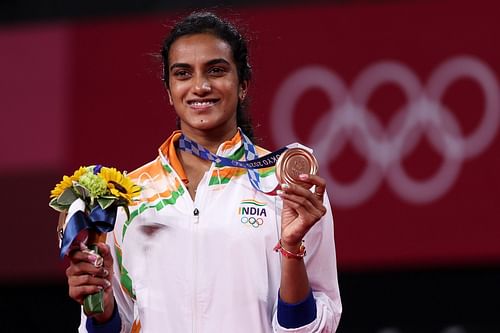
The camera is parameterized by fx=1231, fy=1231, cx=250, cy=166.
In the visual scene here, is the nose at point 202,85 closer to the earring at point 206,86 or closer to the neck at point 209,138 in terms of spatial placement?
the earring at point 206,86

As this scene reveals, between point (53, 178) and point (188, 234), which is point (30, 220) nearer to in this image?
point (53, 178)

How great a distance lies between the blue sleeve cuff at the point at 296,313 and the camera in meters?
2.78

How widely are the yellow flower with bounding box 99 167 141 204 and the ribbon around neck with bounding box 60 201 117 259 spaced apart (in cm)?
4

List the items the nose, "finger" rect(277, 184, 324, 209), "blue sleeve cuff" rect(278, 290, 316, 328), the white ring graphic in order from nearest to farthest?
"finger" rect(277, 184, 324, 209), "blue sleeve cuff" rect(278, 290, 316, 328), the nose, the white ring graphic

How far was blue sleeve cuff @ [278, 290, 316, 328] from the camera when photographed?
2779mm

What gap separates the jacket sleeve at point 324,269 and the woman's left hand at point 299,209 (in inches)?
6.3

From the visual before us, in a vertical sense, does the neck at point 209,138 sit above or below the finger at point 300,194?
above

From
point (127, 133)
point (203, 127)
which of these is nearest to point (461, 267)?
point (127, 133)

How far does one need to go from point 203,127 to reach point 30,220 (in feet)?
9.08

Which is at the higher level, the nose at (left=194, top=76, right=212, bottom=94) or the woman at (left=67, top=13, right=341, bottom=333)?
the nose at (left=194, top=76, right=212, bottom=94)

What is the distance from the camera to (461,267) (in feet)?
A: 16.5

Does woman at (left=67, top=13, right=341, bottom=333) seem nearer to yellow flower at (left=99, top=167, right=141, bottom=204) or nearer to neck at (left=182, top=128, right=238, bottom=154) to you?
neck at (left=182, top=128, right=238, bottom=154)

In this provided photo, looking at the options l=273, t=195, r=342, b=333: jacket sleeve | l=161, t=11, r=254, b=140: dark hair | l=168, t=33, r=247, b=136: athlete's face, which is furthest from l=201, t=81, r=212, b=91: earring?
l=273, t=195, r=342, b=333: jacket sleeve

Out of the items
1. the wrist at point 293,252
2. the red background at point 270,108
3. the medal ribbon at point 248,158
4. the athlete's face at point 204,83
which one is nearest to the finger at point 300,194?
the wrist at point 293,252
